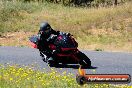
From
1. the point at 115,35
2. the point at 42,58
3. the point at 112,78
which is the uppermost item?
the point at 112,78

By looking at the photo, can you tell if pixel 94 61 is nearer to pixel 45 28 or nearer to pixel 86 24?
pixel 45 28

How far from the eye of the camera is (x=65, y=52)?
450 inches

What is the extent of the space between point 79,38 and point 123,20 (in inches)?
151

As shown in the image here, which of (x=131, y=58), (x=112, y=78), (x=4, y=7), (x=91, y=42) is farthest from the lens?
(x=4, y=7)

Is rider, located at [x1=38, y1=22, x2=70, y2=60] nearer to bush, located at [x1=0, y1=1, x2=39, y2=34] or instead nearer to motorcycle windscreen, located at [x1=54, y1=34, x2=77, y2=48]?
motorcycle windscreen, located at [x1=54, y1=34, x2=77, y2=48]

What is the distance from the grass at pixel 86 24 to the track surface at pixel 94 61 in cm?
367

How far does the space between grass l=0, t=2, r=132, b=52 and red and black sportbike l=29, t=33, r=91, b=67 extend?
5.62 meters

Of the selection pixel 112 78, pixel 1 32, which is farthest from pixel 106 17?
pixel 112 78

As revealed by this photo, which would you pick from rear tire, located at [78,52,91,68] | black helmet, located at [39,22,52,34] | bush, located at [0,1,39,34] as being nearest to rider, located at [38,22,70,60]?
black helmet, located at [39,22,52,34]

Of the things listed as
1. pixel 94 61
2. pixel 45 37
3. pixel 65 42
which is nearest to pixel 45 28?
pixel 45 37

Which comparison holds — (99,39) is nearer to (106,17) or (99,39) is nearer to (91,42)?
(91,42)

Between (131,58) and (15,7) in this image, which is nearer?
(131,58)

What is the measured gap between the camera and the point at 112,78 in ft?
11.9

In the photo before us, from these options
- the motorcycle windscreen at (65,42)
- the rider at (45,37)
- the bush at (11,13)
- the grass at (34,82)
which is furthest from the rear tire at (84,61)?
the bush at (11,13)
